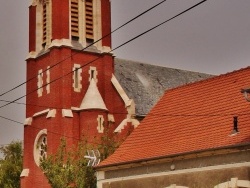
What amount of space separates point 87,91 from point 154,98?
209 inches

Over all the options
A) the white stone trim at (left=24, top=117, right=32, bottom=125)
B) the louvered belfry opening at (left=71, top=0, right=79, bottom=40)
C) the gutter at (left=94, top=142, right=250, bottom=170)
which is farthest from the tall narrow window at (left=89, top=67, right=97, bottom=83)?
the gutter at (left=94, top=142, right=250, bottom=170)

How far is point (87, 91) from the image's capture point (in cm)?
4269

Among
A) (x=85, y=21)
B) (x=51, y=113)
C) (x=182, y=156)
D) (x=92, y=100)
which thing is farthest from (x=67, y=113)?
(x=182, y=156)

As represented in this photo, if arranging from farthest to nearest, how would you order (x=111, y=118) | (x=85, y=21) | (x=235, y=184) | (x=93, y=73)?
(x=85, y=21) → (x=93, y=73) → (x=111, y=118) → (x=235, y=184)

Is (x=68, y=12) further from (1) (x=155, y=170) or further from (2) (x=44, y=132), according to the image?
(1) (x=155, y=170)

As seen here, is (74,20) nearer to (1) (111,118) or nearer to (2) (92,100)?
(2) (92,100)

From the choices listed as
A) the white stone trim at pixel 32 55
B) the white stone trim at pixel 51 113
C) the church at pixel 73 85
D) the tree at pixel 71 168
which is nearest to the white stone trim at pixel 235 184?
the tree at pixel 71 168

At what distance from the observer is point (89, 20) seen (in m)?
45.5

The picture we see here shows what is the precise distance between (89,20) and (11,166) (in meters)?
15.9

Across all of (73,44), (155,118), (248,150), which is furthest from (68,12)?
(248,150)

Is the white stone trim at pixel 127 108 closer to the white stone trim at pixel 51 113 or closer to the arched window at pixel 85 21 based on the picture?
the arched window at pixel 85 21

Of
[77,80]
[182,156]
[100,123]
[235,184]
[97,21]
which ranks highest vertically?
[97,21]

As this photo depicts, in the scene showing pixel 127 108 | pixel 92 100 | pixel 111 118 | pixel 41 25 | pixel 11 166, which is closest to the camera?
pixel 92 100

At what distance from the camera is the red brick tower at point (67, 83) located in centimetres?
4122
